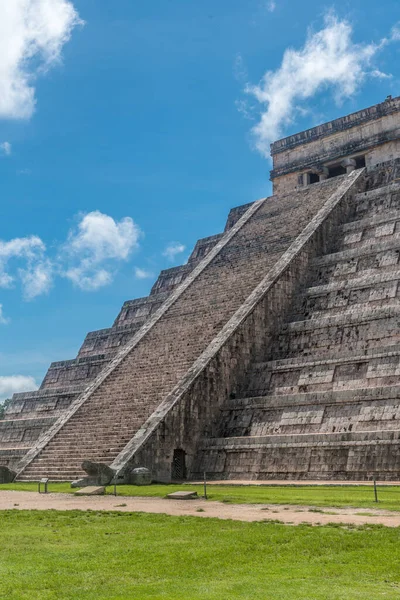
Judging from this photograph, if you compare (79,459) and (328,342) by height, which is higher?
(328,342)

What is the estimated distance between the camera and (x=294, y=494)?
11320mm

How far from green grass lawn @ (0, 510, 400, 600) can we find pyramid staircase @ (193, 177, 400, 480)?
5884mm

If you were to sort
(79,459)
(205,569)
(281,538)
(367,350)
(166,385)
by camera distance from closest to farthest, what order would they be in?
(205,569)
(281,538)
(367,350)
(79,459)
(166,385)

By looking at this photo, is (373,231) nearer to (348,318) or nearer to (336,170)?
(348,318)

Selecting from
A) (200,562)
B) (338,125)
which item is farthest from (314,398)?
(338,125)

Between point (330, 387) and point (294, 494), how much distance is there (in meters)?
4.49

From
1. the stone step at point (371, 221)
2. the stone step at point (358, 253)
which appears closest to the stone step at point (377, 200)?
the stone step at point (371, 221)

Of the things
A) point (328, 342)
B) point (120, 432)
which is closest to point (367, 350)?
point (328, 342)

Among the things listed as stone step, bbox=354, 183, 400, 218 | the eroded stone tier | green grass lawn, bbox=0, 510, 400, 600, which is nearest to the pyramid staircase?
stone step, bbox=354, 183, 400, 218

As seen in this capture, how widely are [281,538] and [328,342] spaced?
34.4ft

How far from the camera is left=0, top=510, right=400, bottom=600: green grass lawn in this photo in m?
5.14

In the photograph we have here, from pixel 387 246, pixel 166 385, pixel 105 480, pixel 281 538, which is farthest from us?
pixel 387 246

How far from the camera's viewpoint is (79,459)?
660 inches

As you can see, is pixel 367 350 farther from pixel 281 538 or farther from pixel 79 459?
pixel 281 538
